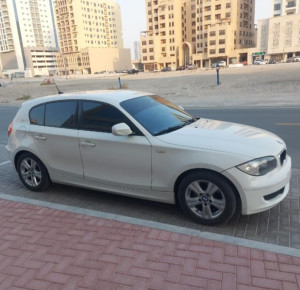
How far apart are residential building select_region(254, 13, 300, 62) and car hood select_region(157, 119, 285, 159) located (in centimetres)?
9738

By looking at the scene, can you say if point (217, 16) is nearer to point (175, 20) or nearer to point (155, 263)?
point (175, 20)

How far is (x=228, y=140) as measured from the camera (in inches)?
139

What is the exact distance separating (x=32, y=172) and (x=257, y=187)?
346 cm

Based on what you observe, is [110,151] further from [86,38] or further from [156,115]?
[86,38]

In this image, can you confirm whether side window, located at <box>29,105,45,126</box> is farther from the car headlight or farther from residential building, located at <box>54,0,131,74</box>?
residential building, located at <box>54,0,131,74</box>

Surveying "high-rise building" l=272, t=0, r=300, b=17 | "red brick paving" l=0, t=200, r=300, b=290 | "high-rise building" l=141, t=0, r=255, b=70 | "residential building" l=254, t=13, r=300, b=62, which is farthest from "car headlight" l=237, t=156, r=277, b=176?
"high-rise building" l=272, t=0, r=300, b=17

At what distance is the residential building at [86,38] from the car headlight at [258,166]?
395 ft

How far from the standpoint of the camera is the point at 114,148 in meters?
3.92

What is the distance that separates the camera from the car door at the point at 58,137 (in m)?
4.31

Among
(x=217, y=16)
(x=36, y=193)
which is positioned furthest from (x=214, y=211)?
(x=217, y=16)

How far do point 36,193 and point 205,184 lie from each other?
9.39ft

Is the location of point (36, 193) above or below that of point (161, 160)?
below

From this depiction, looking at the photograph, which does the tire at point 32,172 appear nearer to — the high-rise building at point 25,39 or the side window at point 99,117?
the side window at point 99,117

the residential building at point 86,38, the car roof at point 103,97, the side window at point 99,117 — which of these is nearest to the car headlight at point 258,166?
the side window at point 99,117
